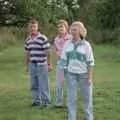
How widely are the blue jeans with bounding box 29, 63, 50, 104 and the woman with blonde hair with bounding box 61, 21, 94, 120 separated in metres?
2.25

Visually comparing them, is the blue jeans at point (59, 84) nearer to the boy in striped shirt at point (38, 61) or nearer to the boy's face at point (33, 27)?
the boy in striped shirt at point (38, 61)

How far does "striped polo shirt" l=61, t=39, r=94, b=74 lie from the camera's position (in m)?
8.65

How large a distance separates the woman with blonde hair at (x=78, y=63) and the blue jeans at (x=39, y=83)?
7.39ft

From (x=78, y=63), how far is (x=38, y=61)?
2.43 metres

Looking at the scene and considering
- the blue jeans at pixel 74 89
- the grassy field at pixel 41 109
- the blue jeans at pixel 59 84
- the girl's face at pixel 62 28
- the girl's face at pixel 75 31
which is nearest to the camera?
the girl's face at pixel 75 31

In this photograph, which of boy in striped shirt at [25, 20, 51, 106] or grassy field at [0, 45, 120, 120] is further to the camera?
boy in striped shirt at [25, 20, 51, 106]

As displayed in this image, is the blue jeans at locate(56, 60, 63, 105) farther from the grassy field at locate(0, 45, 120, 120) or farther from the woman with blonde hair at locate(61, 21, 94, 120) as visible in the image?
the woman with blonde hair at locate(61, 21, 94, 120)

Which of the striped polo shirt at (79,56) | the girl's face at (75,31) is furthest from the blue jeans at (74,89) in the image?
the girl's face at (75,31)

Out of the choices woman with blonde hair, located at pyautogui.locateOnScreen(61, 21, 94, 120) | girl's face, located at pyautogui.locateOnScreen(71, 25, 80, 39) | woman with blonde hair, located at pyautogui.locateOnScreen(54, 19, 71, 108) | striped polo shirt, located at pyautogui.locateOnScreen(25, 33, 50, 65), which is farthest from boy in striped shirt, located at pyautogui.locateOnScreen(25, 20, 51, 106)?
girl's face, located at pyautogui.locateOnScreen(71, 25, 80, 39)

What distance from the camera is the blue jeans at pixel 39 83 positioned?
36.1 feet

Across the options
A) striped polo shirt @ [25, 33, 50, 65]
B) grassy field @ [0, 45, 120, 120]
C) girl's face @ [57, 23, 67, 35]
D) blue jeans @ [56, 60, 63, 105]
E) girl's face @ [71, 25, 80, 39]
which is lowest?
grassy field @ [0, 45, 120, 120]

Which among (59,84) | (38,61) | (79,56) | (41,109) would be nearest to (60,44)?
(38,61)

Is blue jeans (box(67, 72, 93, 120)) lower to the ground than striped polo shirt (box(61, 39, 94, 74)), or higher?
lower

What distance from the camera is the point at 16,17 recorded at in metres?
32.9
